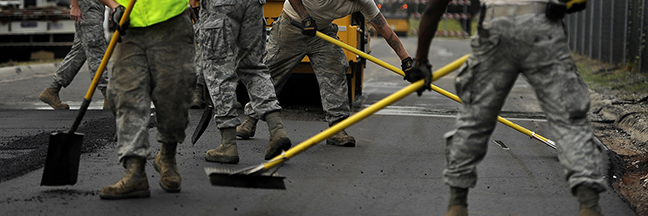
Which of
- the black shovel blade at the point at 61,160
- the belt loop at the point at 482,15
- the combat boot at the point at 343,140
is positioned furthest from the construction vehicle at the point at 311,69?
the belt loop at the point at 482,15

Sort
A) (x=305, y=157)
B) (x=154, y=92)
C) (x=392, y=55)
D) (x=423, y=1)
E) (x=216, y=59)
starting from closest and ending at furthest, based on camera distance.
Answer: (x=154, y=92), (x=216, y=59), (x=305, y=157), (x=392, y=55), (x=423, y=1)

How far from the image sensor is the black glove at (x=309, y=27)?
253 inches

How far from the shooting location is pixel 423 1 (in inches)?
1526

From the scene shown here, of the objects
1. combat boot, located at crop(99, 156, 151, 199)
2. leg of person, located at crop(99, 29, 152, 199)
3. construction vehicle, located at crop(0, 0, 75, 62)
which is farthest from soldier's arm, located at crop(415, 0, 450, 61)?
construction vehicle, located at crop(0, 0, 75, 62)

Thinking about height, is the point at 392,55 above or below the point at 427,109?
below

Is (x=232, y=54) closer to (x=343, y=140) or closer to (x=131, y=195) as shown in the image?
(x=343, y=140)

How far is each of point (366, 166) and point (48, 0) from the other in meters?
15.0

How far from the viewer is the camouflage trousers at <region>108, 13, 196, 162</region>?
14.9ft

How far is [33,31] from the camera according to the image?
640 inches

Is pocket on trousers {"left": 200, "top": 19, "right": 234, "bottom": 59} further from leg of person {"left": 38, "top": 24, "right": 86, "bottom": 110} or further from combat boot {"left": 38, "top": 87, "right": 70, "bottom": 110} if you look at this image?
combat boot {"left": 38, "top": 87, "right": 70, "bottom": 110}

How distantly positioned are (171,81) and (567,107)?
2.21 metres

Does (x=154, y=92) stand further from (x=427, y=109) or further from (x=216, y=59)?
(x=427, y=109)

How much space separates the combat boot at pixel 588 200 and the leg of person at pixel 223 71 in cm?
274

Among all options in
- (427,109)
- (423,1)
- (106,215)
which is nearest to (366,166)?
(106,215)
